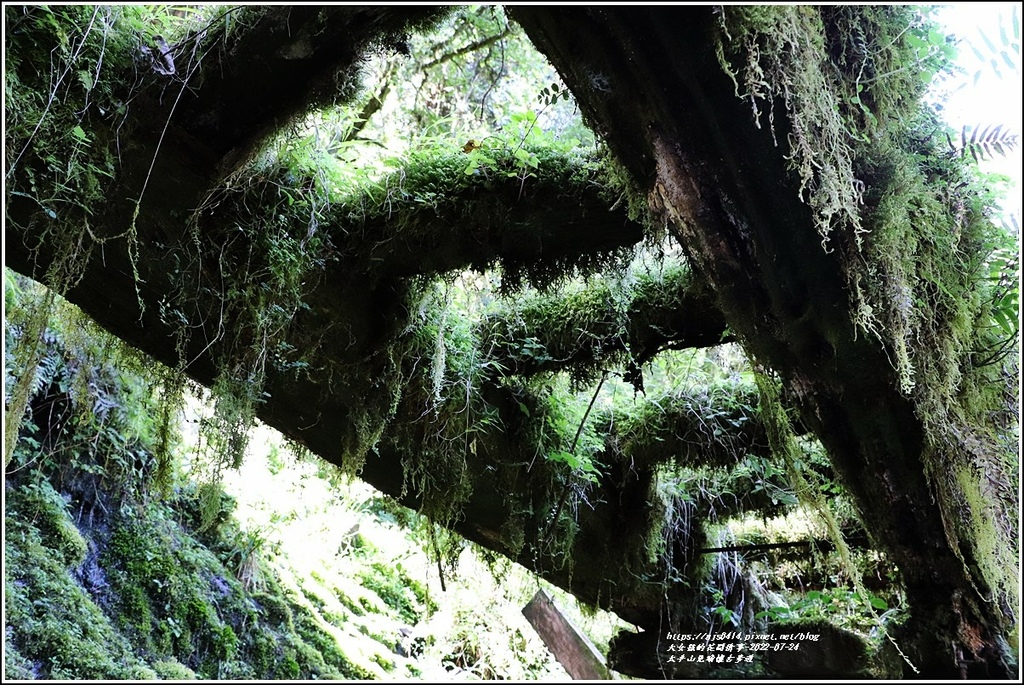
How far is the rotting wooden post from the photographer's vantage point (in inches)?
175

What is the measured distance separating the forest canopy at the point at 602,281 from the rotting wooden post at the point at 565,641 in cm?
52

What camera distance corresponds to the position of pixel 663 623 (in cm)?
389

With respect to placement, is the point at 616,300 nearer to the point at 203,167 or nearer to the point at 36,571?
the point at 203,167

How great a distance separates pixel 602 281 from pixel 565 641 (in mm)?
2713

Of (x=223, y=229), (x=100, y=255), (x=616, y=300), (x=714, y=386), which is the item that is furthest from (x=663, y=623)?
(x=100, y=255)

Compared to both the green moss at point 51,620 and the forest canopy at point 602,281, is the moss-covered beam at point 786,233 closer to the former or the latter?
the forest canopy at point 602,281

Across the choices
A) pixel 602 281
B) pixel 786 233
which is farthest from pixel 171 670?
pixel 786 233

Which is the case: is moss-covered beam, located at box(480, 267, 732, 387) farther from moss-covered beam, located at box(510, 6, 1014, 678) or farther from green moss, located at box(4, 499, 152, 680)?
green moss, located at box(4, 499, 152, 680)

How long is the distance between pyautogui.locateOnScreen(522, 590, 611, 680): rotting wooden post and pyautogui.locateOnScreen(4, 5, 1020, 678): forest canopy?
1.70 feet

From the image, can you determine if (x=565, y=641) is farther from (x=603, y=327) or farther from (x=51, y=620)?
(x=51, y=620)

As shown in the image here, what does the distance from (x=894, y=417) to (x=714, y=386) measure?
155 centimetres

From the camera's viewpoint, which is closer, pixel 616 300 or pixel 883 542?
pixel 883 542

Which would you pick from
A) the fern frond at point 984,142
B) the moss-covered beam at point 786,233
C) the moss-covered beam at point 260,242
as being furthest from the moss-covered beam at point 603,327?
the fern frond at point 984,142

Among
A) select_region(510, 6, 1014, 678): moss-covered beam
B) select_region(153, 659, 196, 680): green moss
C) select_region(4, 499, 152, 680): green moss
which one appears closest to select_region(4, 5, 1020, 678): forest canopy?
select_region(510, 6, 1014, 678): moss-covered beam
